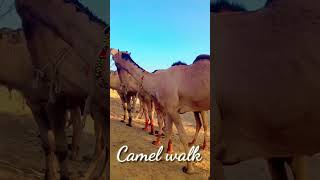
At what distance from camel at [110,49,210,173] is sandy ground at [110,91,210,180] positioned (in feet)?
0.40

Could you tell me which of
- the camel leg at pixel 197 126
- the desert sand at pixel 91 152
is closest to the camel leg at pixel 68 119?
the desert sand at pixel 91 152

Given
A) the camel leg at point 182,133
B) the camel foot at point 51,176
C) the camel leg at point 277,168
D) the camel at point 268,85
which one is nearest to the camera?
the camel at point 268,85

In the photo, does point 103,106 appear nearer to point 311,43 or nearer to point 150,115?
point 150,115

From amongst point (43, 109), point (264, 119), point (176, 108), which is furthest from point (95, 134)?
point (264, 119)

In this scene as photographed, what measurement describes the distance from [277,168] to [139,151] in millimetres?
1831

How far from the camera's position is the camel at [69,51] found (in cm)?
518

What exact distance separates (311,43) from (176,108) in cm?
194

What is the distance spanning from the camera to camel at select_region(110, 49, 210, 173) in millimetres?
5426

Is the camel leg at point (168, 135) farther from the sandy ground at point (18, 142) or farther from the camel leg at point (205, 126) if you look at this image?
the sandy ground at point (18, 142)

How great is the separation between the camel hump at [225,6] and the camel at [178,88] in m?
0.65

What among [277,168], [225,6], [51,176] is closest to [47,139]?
[51,176]

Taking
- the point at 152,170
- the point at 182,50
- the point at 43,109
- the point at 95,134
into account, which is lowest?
the point at 152,170

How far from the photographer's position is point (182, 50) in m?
5.48

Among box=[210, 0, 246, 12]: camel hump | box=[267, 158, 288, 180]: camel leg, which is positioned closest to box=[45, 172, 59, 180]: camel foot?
box=[267, 158, 288, 180]: camel leg
